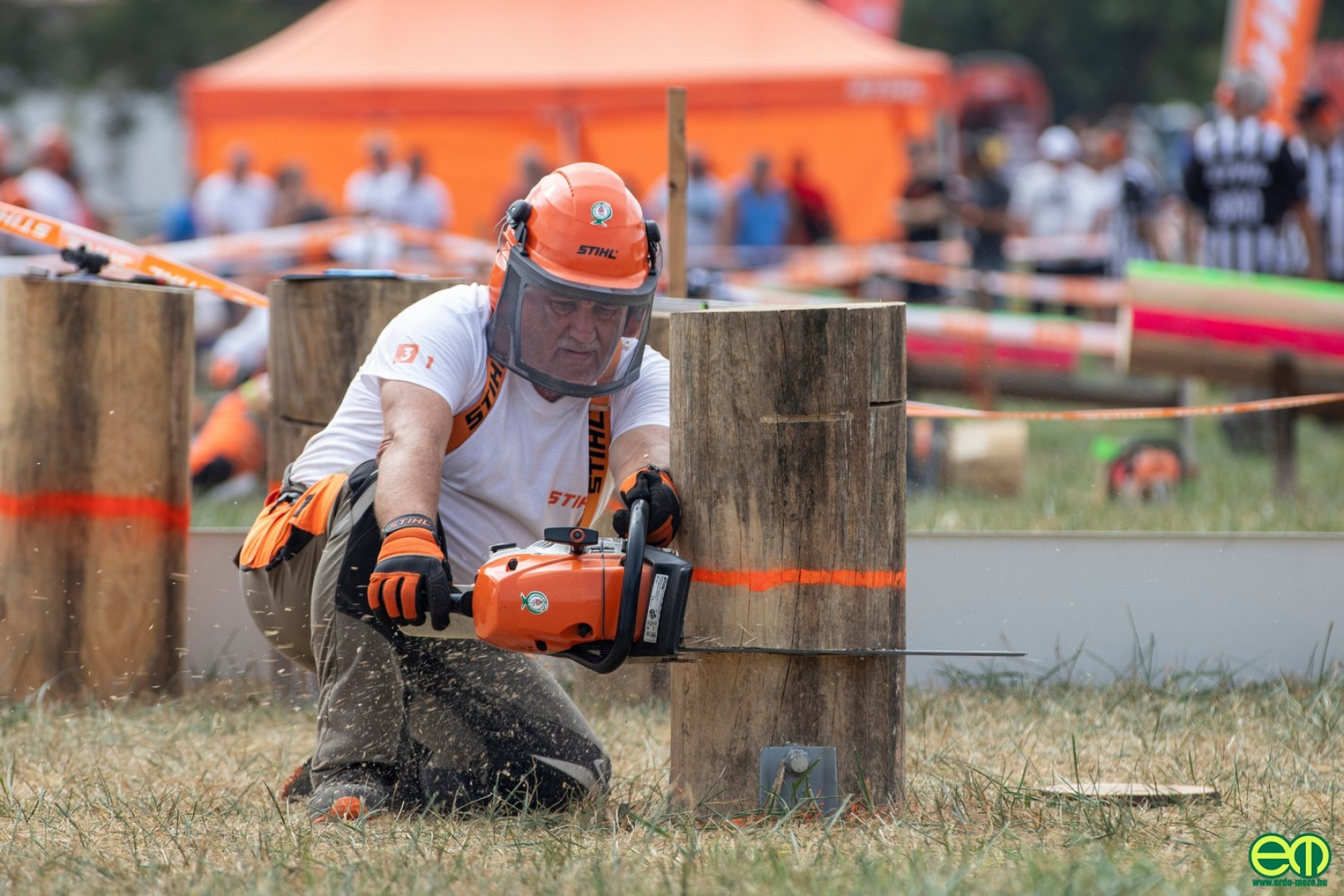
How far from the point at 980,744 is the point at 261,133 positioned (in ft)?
44.1

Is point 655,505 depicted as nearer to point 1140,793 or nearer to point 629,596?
point 629,596

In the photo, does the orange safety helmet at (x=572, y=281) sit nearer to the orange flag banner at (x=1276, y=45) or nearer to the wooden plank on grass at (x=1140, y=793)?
the wooden plank on grass at (x=1140, y=793)

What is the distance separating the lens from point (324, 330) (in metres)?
4.62

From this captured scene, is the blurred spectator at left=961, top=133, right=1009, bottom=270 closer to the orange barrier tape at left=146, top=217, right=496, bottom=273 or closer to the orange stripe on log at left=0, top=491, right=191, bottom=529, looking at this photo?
the orange barrier tape at left=146, top=217, right=496, bottom=273

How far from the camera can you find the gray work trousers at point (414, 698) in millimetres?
3416

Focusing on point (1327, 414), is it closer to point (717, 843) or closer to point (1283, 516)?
point (1283, 516)

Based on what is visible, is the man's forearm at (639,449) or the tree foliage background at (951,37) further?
the tree foliage background at (951,37)

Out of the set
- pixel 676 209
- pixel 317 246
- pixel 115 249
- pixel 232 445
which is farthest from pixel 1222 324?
pixel 317 246

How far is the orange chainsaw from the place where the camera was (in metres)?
2.95

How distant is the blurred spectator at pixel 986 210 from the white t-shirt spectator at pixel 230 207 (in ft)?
20.9

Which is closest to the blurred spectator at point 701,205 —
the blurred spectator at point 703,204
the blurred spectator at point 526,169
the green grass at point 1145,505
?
the blurred spectator at point 703,204

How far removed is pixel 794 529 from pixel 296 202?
12.2 meters

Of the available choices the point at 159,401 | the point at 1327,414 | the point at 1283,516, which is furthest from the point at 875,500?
the point at 1327,414

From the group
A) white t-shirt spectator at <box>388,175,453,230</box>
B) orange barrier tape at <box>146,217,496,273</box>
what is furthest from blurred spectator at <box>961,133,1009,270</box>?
white t-shirt spectator at <box>388,175,453,230</box>
